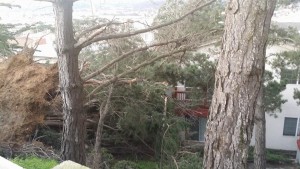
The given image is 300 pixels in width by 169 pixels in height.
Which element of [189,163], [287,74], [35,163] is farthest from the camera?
[287,74]

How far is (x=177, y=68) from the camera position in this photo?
34.1ft

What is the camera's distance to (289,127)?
1719 cm

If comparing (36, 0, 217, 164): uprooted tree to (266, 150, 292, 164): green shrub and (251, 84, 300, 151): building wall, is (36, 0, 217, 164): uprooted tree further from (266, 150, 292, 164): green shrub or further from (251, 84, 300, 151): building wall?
(251, 84, 300, 151): building wall

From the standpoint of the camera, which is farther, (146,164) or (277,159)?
(277,159)

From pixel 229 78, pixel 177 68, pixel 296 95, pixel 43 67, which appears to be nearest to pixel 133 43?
pixel 177 68

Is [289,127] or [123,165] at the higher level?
[289,127]

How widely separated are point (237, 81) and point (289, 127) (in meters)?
15.1

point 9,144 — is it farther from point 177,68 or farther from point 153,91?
point 177,68

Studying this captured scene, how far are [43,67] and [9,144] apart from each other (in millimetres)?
1943

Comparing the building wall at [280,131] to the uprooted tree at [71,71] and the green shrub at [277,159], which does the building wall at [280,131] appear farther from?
the uprooted tree at [71,71]

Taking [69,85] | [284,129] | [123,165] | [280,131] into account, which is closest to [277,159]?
[280,131]

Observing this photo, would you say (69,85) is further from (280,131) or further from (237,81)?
(280,131)

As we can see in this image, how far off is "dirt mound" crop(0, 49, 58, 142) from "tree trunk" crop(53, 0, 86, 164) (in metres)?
2.08

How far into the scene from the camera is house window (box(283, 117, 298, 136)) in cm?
1709
